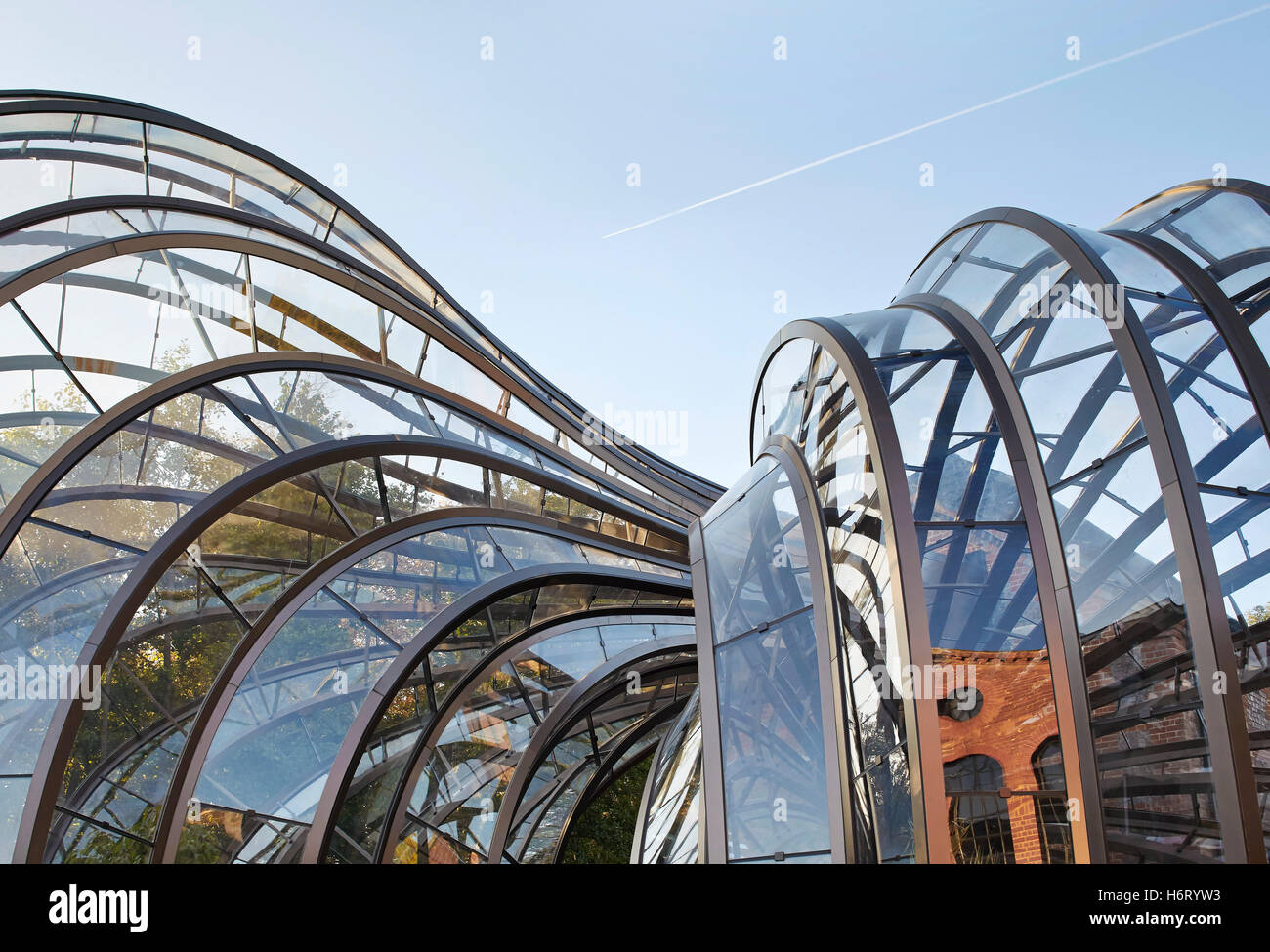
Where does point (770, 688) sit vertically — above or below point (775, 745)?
above

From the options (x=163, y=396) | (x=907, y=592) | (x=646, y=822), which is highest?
(x=163, y=396)

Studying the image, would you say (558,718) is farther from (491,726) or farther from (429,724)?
(429,724)

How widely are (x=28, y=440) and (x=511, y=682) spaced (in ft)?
33.3

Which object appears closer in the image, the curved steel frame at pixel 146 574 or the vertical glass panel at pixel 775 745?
the vertical glass panel at pixel 775 745

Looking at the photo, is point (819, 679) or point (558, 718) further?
point (558, 718)

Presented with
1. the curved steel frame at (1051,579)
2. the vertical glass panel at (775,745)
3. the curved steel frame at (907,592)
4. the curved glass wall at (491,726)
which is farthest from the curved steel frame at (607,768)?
the curved steel frame at (1051,579)

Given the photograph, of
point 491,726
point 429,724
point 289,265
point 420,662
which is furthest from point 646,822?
point 289,265

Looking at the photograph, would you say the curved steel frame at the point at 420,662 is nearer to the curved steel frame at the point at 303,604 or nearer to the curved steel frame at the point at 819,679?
the curved steel frame at the point at 303,604

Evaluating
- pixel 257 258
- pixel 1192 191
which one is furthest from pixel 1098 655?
pixel 257 258

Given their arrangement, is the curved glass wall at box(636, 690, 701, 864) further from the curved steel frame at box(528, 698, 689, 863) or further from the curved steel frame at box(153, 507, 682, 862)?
the curved steel frame at box(528, 698, 689, 863)

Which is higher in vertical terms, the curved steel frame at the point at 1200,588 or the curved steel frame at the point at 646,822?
the curved steel frame at the point at 1200,588

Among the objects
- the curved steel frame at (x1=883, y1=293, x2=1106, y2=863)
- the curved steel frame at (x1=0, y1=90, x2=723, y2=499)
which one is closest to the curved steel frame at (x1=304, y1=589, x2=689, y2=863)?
the curved steel frame at (x1=0, y1=90, x2=723, y2=499)

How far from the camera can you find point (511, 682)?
1772 centimetres

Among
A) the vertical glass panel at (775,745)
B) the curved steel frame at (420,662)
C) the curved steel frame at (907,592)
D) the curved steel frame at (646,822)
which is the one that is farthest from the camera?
the curved steel frame at (420,662)
